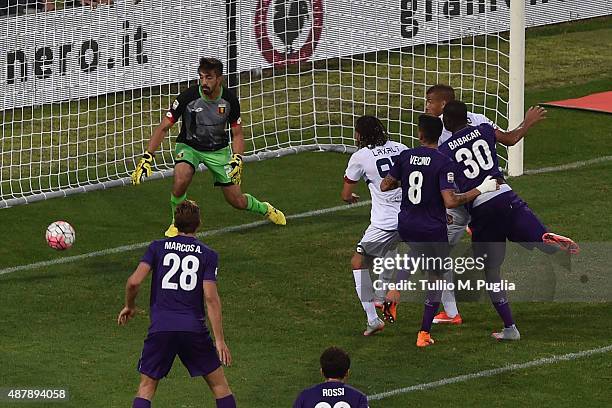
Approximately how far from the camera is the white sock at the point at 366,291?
14031 mm

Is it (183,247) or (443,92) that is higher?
(443,92)

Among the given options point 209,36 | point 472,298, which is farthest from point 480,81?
point 472,298

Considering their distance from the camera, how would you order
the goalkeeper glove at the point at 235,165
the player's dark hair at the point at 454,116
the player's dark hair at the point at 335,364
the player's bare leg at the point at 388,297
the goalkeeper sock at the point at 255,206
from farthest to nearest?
the goalkeeper sock at the point at 255,206, the goalkeeper glove at the point at 235,165, the player's bare leg at the point at 388,297, the player's dark hair at the point at 454,116, the player's dark hair at the point at 335,364

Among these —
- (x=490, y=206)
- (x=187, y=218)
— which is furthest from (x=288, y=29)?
(x=187, y=218)

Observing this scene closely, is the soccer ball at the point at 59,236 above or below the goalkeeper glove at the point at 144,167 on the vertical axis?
below

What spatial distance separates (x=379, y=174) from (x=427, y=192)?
802mm

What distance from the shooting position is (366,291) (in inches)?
553

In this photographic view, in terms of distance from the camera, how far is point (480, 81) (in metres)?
21.0

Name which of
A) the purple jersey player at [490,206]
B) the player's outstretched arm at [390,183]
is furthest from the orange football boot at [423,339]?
→ the player's outstretched arm at [390,183]

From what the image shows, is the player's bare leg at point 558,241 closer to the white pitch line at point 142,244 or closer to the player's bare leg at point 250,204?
the player's bare leg at point 250,204

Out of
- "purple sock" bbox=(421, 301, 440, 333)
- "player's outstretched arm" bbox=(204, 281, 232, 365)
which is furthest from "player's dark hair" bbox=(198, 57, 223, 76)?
"player's outstretched arm" bbox=(204, 281, 232, 365)

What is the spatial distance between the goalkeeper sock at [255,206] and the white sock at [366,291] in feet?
10.4

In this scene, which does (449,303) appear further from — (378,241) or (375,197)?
(375,197)

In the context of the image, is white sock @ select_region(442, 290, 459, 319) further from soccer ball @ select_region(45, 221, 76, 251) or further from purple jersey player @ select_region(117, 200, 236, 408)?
soccer ball @ select_region(45, 221, 76, 251)
